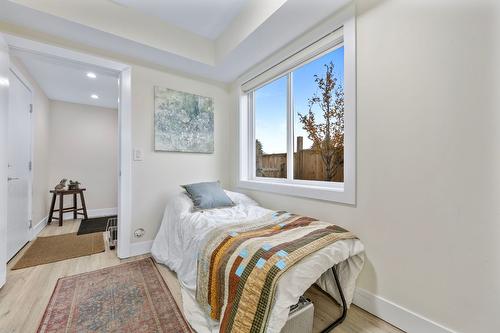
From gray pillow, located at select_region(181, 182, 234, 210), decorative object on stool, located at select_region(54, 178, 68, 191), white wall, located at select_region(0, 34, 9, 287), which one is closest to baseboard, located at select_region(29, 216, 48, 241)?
decorative object on stool, located at select_region(54, 178, 68, 191)

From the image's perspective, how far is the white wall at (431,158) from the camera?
1.05 meters

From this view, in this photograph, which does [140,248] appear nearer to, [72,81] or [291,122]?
[291,122]

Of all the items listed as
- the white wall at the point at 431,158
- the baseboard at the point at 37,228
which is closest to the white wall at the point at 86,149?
the baseboard at the point at 37,228

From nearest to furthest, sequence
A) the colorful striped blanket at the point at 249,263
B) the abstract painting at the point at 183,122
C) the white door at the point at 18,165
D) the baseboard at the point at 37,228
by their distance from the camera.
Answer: the colorful striped blanket at the point at 249,263
the white door at the point at 18,165
the abstract painting at the point at 183,122
the baseboard at the point at 37,228

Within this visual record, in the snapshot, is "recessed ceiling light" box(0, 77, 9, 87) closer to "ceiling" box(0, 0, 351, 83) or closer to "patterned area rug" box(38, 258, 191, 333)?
"ceiling" box(0, 0, 351, 83)

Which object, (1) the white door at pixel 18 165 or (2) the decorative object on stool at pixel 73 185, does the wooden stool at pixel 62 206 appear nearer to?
(2) the decorative object on stool at pixel 73 185

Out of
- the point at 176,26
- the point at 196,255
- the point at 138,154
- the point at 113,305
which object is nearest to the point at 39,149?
the point at 138,154

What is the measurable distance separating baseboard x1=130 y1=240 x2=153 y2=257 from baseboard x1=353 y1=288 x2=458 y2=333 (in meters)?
2.15

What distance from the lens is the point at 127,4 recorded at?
2045 mm

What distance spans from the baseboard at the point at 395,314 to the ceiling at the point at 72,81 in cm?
317

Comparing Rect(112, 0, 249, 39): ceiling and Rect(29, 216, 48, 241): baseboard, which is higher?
Rect(112, 0, 249, 39): ceiling

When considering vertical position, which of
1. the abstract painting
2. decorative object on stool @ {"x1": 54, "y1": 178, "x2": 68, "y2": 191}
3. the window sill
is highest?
the abstract painting

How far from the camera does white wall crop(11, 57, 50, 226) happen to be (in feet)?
10.00

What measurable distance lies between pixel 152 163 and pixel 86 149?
2.81m
